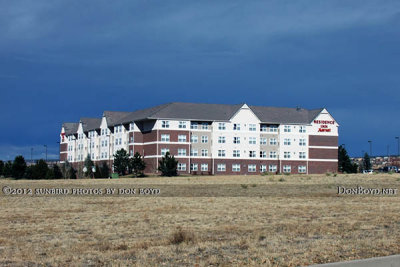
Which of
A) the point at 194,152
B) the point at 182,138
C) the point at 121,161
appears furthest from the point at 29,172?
the point at 194,152

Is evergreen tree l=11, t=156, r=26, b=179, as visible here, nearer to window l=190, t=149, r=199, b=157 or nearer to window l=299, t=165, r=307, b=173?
window l=190, t=149, r=199, b=157

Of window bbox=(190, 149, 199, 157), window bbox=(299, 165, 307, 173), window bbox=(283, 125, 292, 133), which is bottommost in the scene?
window bbox=(299, 165, 307, 173)

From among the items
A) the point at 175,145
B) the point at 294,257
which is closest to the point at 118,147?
the point at 175,145

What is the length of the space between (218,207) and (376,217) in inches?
313

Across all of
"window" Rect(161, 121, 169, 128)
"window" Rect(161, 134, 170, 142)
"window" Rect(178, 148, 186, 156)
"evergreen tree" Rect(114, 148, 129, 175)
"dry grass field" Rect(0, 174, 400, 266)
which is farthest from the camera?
"window" Rect(178, 148, 186, 156)

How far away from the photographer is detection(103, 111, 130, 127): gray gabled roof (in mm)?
108375

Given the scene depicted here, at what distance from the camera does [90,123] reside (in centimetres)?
12250

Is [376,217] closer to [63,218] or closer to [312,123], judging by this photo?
[63,218]

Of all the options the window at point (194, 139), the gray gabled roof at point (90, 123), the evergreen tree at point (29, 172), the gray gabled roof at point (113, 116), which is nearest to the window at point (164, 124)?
the window at point (194, 139)

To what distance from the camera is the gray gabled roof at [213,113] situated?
9638cm

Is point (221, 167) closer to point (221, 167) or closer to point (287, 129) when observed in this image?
point (221, 167)

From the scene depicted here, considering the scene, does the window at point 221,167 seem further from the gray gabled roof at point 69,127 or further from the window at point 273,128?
the gray gabled roof at point 69,127

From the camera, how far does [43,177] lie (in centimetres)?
8819

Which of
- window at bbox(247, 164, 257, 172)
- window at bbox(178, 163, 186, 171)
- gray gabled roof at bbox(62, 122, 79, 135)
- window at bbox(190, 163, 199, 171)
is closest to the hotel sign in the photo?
window at bbox(247, 164, 257, 172)
